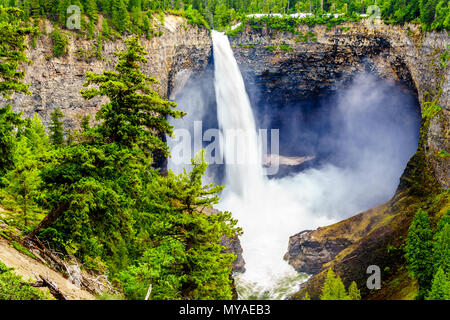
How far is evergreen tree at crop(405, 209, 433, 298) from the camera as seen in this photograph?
24.8 meters

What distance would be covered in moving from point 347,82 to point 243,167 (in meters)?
23.1

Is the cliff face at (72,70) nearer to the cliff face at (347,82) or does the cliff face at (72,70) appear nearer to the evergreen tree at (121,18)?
the evergreen tree at (121,18)

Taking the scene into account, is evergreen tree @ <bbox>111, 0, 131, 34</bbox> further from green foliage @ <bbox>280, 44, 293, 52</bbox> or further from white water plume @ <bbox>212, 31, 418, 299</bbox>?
green foliage @ <bbox>280, 44, 293, 52</bbox>

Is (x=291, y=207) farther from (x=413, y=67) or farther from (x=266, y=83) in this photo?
(x=413, y=67)

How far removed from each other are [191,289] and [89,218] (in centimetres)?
479

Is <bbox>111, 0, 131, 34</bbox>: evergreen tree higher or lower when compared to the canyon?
higher

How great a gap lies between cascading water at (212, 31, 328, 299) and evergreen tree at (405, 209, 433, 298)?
25091mm

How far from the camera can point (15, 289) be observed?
916 cm

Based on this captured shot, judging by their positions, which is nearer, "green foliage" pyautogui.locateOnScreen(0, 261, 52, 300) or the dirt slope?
"green foliage" pyautogui.locateOnScreen(0, 261, 52, 300)

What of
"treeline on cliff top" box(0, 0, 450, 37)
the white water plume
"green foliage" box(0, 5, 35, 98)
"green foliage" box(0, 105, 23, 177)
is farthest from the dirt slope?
the white water plume

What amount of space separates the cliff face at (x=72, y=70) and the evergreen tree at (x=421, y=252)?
1357 inches

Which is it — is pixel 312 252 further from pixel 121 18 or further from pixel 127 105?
pixel 121 18

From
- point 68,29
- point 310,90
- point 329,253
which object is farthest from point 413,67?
point 68,29

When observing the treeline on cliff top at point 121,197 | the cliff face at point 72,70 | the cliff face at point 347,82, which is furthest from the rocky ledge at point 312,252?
the treeline on cliff top at point 121,197
